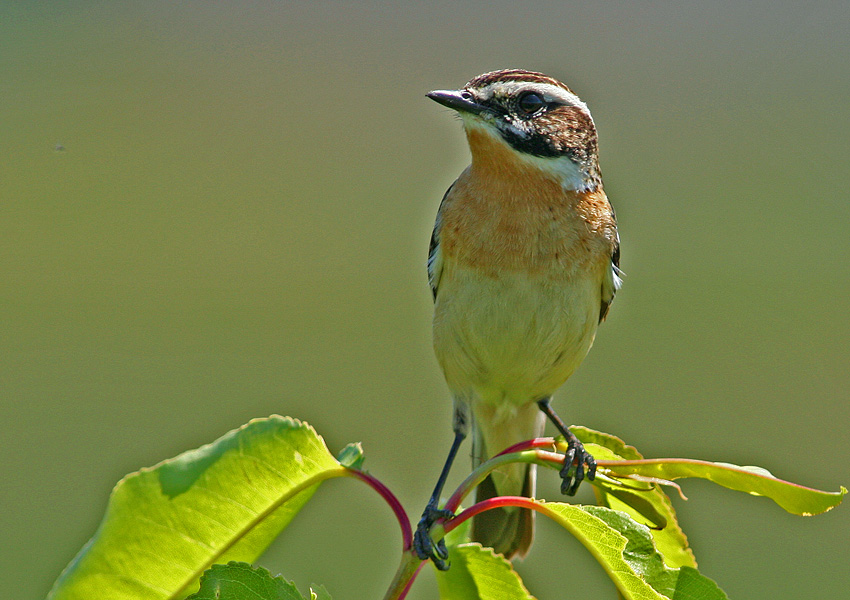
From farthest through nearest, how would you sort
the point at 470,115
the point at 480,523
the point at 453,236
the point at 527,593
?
the point at 480,523
the point at 453,236
the point at 470,115
the point at 527,593

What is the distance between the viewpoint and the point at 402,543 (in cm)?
170

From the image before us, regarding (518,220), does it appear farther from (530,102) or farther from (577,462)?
(577,462)

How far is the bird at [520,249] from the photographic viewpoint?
9.86 ft

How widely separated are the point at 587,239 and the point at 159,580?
2098 millimetres

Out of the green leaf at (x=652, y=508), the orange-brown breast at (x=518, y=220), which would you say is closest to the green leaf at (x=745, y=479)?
the green leaf at (x=652, y=508)

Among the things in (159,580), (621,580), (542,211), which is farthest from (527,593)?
(542,211)

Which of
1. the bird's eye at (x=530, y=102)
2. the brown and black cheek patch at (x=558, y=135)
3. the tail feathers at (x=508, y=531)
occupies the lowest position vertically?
the tail feathers at (x=508, y=531)

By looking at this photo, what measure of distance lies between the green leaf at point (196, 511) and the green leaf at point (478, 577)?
396 mm

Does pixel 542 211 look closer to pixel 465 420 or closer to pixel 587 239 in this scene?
pixel 587 239

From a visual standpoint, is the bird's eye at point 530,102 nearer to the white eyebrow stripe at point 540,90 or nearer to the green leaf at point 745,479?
the white eyebrow stripe at point 540,90

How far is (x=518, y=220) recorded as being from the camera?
9.93 feet

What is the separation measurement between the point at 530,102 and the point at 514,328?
33.5 inches

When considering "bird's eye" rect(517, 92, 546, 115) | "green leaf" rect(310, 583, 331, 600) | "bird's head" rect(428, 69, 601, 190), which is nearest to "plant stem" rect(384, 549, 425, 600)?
"green leaf" rect(310, 583, 331, 600)

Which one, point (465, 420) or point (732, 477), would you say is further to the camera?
point (465, 420)
